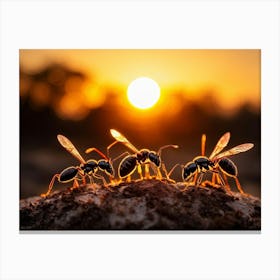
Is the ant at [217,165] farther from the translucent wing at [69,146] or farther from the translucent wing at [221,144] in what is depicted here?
the translucent wing at [69,146]

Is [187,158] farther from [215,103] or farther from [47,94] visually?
[47,94]

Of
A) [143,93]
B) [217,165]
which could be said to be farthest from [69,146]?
[217,165]

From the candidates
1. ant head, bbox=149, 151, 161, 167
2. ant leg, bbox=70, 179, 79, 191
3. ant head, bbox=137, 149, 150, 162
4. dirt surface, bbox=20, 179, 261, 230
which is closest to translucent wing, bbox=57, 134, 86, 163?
ant leg, bbox=70, 179, 79, 191

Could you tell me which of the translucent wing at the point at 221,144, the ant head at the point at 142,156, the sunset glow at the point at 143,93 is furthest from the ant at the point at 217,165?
the sunset glow at the point at 143,93

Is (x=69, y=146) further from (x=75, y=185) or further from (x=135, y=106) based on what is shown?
(x=135, y=106)

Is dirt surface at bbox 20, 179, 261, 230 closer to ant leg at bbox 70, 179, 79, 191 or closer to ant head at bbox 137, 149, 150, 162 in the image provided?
ant leg at bbox 70, 179, 79, 191

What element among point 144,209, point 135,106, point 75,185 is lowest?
point 144,209

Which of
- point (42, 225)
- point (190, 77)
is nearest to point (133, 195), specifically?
point (42, 225)
